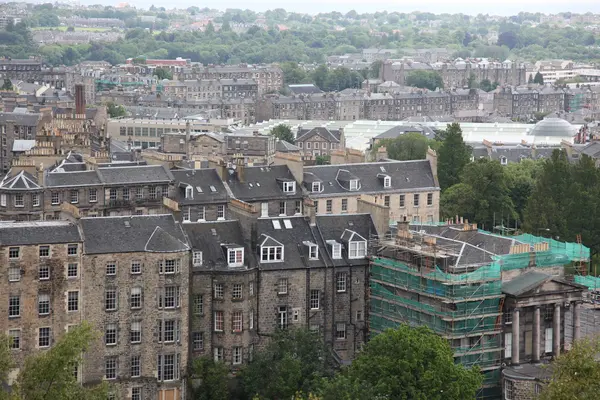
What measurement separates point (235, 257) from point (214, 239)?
1793mm

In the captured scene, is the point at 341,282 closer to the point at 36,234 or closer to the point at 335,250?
the point at 335,250

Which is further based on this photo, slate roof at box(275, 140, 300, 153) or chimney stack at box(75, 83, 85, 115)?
chimney stack at box(75, 83, 85, 115)

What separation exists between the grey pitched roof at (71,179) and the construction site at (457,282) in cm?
2542

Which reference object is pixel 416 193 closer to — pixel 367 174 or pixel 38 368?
pixel 367 174

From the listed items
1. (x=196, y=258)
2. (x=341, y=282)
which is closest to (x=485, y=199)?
(x=341, y=282)

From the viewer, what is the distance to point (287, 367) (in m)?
74.9

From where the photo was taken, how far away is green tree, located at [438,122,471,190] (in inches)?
5246

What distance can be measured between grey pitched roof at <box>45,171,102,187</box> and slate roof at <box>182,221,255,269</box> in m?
21.5

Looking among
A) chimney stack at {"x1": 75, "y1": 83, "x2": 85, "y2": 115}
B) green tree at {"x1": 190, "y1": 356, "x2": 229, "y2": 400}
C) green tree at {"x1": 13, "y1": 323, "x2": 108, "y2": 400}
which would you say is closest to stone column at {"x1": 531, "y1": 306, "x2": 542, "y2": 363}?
green tree at {"x1": 190, "y1": 356, "x2": 229, "y2": 400}

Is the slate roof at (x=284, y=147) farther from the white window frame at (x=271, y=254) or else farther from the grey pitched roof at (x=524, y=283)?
the grey pitched roof at (x=524, y=283)

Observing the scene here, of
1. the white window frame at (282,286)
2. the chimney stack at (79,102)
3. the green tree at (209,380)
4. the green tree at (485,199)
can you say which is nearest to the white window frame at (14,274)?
the green tree at (209,380)

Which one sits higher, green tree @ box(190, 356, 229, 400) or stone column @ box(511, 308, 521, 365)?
stone column @ box(511, 308, 521, 365)

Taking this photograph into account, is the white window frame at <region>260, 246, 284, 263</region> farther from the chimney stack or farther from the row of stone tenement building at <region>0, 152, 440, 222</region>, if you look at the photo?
the chimney stack

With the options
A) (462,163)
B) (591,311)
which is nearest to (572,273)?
(591,311)
